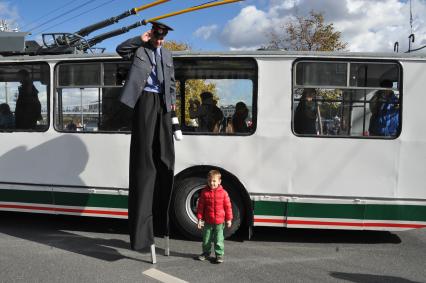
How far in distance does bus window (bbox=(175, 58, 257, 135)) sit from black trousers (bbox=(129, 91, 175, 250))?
0.98m

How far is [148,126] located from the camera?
491 cm

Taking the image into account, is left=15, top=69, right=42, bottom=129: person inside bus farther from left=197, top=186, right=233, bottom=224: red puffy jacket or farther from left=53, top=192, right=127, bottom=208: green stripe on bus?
left=197, top=186, right=233, bottom=224: red puffy jacket

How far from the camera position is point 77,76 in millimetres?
6191

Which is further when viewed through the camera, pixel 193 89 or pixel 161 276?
pixel 193 89

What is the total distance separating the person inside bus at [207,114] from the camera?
592cm

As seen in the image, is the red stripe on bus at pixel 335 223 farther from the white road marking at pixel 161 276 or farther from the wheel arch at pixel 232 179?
the white road marking at pixel 161 276

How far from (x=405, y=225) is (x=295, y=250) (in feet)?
4.40

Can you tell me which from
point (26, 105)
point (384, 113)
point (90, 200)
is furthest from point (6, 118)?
point (384, 113)

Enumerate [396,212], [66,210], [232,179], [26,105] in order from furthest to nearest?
[26,105] → [66,210] → [232,179] → [396,212]

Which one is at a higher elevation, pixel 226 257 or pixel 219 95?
pixel 219 95

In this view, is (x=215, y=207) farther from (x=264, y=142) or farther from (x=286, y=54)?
(x=286, y=54)

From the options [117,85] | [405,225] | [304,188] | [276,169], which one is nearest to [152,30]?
[117,85]

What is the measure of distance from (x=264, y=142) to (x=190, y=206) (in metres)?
1.27

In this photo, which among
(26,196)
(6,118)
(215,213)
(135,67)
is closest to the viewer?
(135,67)
